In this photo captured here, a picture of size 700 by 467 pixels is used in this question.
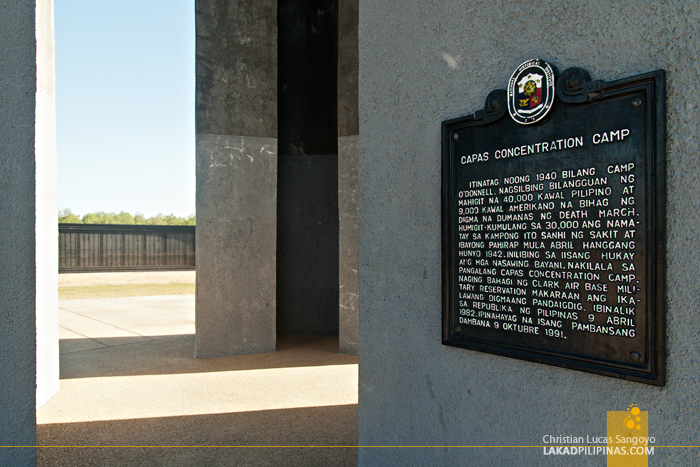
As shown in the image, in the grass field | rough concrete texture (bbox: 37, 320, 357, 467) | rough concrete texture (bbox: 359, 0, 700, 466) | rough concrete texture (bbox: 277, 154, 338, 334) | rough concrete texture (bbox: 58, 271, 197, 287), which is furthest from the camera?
rough concrete texture (bbox: 58, 271, 197, 287)

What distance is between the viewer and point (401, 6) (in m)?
3.28

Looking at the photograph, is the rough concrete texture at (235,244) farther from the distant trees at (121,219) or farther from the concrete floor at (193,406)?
the distant trees at (121,219)

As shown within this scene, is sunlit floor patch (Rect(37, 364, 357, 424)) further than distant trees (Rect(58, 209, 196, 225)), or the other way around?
distant trees (Rect(58, 209, 196, 225))

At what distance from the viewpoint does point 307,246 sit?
948cm

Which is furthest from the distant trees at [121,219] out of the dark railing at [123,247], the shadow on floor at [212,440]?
the shadow on floor at [212,440]

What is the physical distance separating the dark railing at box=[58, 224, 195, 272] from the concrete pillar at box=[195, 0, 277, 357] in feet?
63.6

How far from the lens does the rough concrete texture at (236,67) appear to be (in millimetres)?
7414

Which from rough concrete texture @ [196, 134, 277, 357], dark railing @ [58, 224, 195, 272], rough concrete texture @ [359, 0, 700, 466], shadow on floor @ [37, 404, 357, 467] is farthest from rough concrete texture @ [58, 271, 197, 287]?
rough concrete texture @ [359, 0, 700, 466]

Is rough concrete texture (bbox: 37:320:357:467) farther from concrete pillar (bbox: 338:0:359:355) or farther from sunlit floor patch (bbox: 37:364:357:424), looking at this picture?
concrete pillar (bbox: 338:0:359:355)

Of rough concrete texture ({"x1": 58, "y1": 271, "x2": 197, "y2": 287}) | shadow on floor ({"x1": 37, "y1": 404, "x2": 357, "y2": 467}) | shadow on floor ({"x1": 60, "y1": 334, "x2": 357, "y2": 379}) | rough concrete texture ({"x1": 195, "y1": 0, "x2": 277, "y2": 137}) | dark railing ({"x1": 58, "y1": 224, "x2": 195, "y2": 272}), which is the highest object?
rough concrete texture ({"x1": 195, "y1": 0, "x2": 277, "y2": 137})

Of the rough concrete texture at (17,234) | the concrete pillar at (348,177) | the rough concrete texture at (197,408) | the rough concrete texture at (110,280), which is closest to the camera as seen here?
the rough concrete texture at (17,234)

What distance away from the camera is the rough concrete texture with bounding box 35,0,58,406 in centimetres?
505

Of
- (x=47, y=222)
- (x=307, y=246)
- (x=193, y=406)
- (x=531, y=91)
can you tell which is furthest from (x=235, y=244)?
(x=531, y=91)

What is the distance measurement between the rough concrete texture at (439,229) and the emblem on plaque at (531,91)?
101 millimetres
